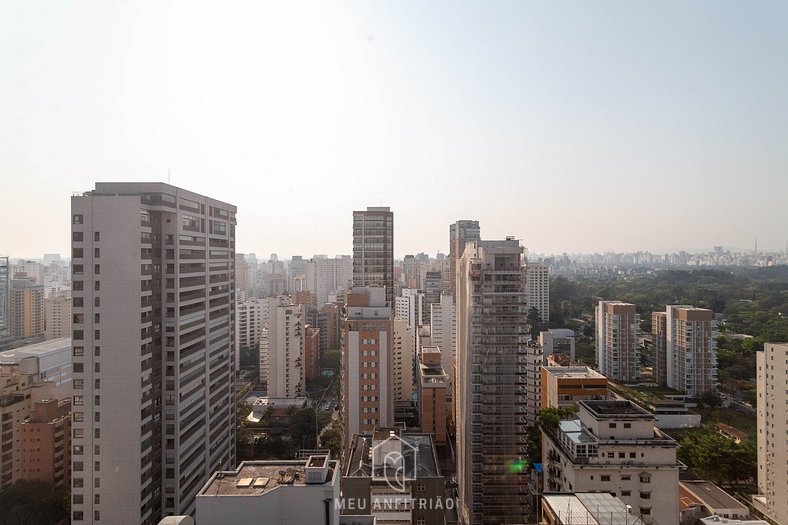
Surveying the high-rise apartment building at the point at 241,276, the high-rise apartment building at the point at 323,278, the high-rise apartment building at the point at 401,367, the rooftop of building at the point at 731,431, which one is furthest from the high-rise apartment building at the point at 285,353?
the high-rise apartment building at the point at 323,278

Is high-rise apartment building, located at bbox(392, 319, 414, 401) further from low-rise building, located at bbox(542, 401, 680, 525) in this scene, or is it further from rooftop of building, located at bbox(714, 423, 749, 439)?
low-rise building, located at bbox(542, 401, 680, 525)

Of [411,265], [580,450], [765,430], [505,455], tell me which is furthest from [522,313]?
[411,265]

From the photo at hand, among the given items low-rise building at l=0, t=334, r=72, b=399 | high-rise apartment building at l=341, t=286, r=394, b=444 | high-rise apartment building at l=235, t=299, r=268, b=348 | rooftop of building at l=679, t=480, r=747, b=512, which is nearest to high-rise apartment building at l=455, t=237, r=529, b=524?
high-rise apartment building at l=341, t=286, r=394, b=444

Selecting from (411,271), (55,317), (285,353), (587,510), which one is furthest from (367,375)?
(411,271)

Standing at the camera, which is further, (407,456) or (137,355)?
(407,456)

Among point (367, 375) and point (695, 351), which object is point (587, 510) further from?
point (695, 351)

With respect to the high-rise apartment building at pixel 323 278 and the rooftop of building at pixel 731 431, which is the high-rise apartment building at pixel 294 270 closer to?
the high-rise apartment building at pixel 323 278
